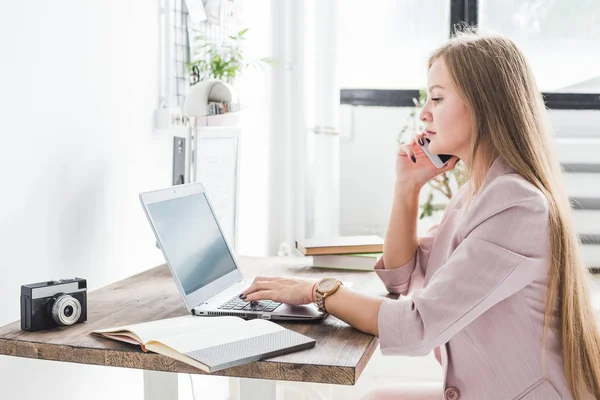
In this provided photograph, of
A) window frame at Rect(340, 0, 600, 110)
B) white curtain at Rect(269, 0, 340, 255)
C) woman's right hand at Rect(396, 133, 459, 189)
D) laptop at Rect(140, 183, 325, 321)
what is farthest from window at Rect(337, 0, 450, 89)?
laptop at Rect(140, 183, 325, 321)

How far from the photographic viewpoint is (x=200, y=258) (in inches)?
58.5

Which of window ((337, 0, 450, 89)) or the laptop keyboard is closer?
the laptop keyboard

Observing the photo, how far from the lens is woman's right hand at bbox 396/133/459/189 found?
1.59 m

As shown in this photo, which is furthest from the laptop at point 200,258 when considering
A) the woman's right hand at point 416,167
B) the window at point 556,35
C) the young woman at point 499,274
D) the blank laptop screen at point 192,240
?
the window at point 556,35

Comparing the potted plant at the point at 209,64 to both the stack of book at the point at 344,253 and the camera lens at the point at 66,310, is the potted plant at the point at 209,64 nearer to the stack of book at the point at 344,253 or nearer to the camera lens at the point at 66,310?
the stack of book at the point at 344,253

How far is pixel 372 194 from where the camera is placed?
3711 mm

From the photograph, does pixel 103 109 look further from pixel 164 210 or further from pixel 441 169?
pixel 441 169

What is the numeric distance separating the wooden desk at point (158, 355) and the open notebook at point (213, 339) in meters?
0.01

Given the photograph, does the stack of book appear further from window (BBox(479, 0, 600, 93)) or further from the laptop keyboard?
window (BBox(479, 0, 600, 93))

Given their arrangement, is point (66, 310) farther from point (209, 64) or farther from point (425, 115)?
point (209, 64)

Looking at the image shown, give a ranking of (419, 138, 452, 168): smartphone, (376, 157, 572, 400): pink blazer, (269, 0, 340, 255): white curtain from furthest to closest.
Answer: (269, 0, 340, 255): white curtain < (419, 138, 452, 168): smartphone < (376, 157, 572, 400): pink blazer

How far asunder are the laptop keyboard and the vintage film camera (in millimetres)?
249

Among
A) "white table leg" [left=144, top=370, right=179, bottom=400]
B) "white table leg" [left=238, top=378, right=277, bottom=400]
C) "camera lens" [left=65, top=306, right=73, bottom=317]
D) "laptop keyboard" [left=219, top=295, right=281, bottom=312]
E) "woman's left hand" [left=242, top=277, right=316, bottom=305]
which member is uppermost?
"woman's left hand" [left=242, top=277, right=316, bottom=305]

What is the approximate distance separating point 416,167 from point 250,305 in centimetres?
49
